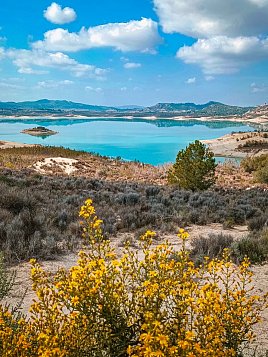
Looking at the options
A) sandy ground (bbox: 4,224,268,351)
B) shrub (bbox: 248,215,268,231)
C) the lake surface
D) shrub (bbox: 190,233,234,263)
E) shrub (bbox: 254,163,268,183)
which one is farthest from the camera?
the lake surface

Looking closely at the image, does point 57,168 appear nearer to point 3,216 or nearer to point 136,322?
point 3,216

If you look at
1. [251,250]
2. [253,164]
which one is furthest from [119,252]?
[253,164]

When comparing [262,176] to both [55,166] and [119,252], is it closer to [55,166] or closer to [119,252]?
[55,166]

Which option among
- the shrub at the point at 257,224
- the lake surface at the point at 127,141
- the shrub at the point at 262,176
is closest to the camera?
the shrub at the point at 257,224

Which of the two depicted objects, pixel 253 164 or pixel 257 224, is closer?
pixel 257 224

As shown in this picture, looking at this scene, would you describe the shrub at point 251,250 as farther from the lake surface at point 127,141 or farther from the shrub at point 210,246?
the lake surface at point 127,141

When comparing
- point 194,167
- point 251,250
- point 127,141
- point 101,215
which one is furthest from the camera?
point 127,141

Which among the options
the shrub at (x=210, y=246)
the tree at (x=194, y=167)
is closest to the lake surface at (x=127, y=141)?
the tree at (x=194, y=167)

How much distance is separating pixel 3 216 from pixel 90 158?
30.1 m

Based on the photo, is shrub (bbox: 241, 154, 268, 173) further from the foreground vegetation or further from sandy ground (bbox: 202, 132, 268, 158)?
the foreground vegetation

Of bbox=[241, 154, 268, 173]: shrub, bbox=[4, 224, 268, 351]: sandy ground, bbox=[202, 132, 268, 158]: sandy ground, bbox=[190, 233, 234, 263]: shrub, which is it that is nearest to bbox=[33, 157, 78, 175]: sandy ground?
bbox=[241, 154, 268, 173]: shrub

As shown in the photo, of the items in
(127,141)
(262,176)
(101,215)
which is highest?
(101,215)

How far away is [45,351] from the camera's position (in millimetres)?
2523

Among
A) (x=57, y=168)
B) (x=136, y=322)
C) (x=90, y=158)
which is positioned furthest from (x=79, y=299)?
(x=90, y=158)
